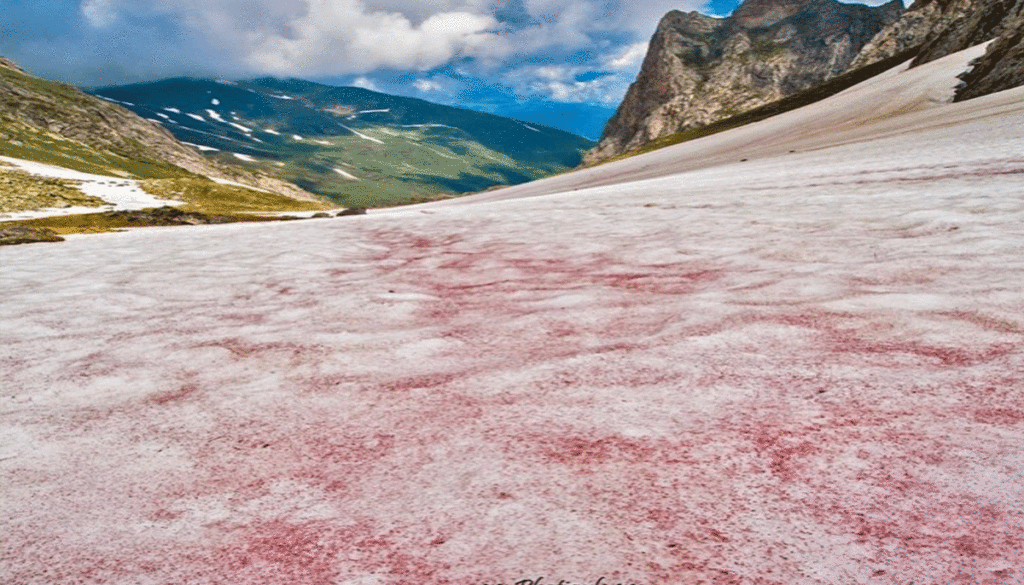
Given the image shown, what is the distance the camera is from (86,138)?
492 ft

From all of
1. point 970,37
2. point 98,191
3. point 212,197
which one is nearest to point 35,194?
point 98,191

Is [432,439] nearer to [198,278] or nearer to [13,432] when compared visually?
[13,432]

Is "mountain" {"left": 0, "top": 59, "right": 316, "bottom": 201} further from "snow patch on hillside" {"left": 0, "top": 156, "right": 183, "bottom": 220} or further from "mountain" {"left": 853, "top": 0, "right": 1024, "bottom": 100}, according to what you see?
"mountain" {"left": 853, "top": 0, "right": 1024, "bottom": 100}

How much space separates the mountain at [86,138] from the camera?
123 meters

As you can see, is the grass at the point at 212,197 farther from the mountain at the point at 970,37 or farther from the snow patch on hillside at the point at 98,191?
the mountain at the point at 970,37

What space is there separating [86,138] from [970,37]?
605 feet

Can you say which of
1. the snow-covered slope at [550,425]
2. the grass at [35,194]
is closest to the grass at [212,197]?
the grass at [35,194]

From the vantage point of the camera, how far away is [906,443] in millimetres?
3020

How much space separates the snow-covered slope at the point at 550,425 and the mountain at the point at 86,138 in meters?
136

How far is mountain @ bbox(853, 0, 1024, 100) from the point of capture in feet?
130

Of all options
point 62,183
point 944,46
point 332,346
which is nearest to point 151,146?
point 62,183

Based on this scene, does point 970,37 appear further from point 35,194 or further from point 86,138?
point 86,138

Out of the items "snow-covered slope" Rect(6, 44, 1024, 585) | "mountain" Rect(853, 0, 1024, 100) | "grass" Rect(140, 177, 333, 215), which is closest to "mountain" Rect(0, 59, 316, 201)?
"grass" Rect(140, 177, 333, 215)

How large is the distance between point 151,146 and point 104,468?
197m
